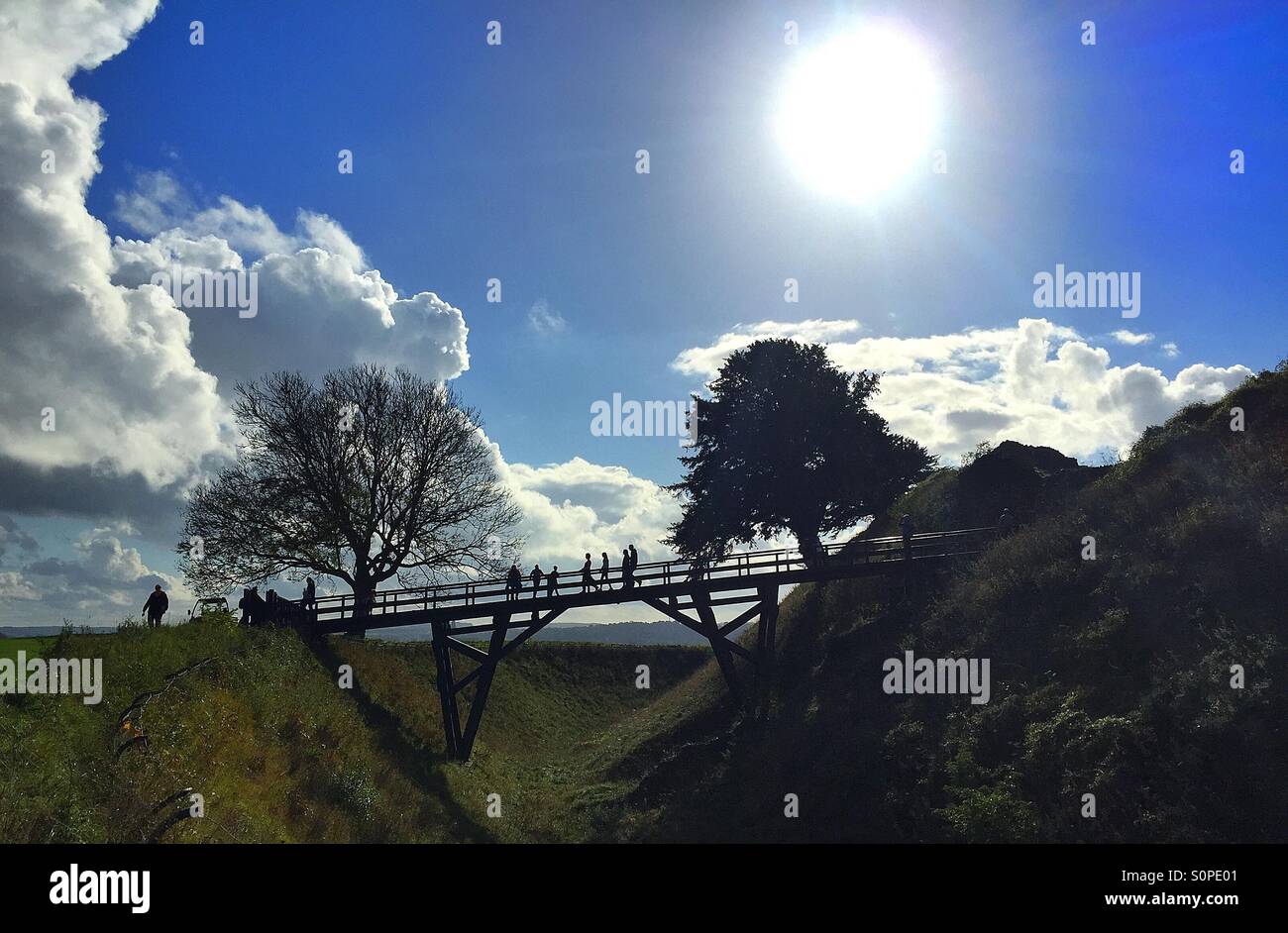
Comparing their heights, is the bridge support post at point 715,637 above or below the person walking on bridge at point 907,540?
below

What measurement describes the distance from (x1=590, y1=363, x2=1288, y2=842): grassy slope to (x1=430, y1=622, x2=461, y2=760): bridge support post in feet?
17.0

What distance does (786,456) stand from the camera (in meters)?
33.7

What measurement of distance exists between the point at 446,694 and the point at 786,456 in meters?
18.3

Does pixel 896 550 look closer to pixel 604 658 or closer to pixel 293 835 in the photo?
pixel 293 835

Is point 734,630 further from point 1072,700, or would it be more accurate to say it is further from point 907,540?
point 1072,700

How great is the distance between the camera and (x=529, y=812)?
19.7 metres

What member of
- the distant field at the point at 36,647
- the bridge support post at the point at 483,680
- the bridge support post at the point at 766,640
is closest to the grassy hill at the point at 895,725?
the distant field at the point at 36,647

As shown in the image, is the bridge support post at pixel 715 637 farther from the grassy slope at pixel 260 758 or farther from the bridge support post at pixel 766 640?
the grassy slope at pixel 260 758

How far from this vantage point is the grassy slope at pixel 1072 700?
11125 mm

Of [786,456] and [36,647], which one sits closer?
[36,647]

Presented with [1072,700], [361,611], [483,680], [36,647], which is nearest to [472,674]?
[483,680]

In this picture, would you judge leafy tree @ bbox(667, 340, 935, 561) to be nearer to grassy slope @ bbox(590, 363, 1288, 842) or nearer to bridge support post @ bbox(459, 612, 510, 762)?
grassy slope @ bbox(590, 363, 1288, 842)

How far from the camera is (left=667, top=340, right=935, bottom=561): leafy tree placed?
3388cm
